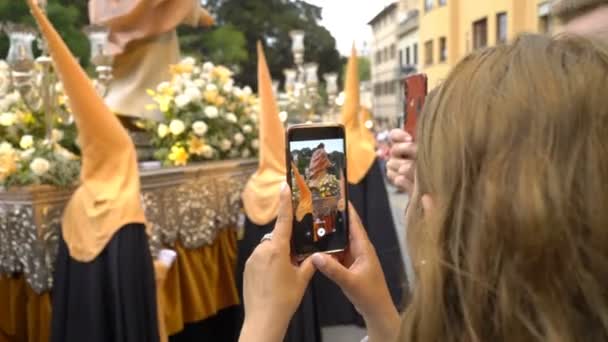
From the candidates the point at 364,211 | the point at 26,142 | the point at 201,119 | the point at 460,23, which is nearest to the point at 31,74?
the point at 26,142

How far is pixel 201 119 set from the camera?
3230 mm

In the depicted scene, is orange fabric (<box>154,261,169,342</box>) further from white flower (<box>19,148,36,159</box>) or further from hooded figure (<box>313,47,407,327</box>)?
hooded figure (<box>313,47,407,327</box>)

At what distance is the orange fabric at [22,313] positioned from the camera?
232 cm

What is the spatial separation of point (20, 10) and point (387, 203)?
8.49 meters

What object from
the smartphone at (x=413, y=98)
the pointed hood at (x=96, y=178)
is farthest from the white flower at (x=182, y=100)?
the smartphone at (x=413, y=98)

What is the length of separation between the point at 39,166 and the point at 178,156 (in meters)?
0.91

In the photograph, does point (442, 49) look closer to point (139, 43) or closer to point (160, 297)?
point (139, 43)

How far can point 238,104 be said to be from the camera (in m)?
3.58

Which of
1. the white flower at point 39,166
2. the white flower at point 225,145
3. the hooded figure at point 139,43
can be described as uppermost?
the hooded figure at point 139,43

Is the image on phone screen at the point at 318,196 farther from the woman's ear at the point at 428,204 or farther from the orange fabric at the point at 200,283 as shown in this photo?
the orange fabric at the point at 200,283

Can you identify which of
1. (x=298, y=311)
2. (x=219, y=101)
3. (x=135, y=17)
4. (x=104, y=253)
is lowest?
(x=298, y=311)

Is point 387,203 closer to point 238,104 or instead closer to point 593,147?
point 238,104

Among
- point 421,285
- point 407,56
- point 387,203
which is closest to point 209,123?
point 387,203

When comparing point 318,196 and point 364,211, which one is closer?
point 318,196
